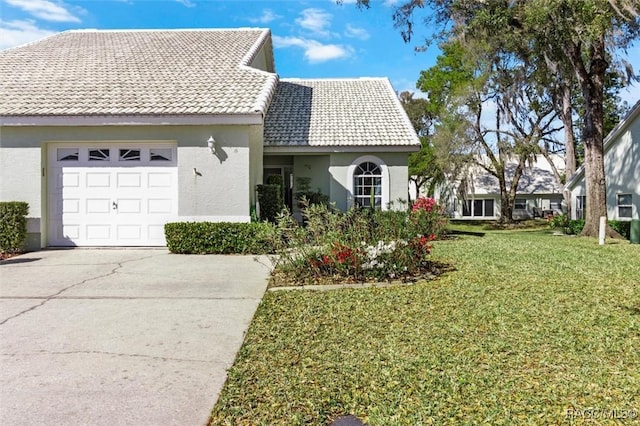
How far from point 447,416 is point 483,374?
2.68 feet

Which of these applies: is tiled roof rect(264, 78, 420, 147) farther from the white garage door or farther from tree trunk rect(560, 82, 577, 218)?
tree trunk rect(560, 82, 577, 218)

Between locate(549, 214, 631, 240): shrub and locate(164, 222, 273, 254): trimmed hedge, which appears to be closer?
locate(164, 222, 273, 254): trimmed hedge

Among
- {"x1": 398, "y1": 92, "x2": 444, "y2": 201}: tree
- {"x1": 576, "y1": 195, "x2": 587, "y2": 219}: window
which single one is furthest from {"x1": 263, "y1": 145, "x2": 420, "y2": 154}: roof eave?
{"x1": 398, "y1": 92, "x2": 444, "y2": 201}: tree

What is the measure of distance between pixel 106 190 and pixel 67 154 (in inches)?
56.0

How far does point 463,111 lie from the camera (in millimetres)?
31016

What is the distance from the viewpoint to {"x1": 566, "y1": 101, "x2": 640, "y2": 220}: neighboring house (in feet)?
61.7

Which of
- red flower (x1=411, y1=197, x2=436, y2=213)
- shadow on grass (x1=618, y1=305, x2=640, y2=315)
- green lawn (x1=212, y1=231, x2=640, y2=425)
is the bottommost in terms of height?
green lawn (x1=212, y1=231, x2=640, y2=425)

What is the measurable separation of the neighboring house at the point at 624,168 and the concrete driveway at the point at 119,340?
18.3m

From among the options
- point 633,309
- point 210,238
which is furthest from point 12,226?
point 633,309

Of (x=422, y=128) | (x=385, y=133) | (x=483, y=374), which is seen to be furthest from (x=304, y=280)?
(x=422, y=128)

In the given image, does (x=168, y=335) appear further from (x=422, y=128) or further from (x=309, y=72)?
(x=422, y=128)

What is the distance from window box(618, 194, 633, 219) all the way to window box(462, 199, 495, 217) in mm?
20127

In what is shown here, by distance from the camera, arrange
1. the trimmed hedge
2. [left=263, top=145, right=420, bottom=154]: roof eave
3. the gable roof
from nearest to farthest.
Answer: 1. the trimmed hedge
2. [left=263, top=145, right=420, bottom=154]: roof eave
3. the gable roof

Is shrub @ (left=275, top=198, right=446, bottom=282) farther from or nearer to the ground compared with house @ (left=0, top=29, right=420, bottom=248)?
nearer to the ground
